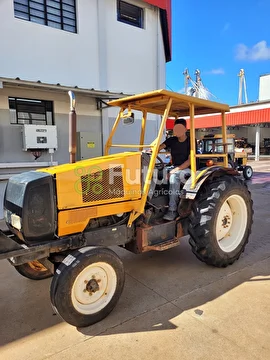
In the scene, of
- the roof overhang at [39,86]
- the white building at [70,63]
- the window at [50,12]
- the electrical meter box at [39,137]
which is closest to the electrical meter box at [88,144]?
the white building at [70,63]

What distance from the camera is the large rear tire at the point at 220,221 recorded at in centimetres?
326

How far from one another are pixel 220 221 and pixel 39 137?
476 cm

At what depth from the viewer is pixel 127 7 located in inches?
328

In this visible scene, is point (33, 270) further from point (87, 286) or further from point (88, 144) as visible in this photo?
point (88, 144)

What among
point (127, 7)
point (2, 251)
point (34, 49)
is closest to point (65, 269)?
point (2, 251)

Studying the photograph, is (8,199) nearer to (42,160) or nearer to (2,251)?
(2,251)

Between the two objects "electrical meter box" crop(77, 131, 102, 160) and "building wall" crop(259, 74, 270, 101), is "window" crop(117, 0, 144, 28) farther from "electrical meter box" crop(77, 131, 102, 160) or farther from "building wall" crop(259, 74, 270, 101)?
"building wall" crop(259, 74, 270, 101)

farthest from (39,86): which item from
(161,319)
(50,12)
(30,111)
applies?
(161,319)

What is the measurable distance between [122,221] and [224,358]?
59.8 inches

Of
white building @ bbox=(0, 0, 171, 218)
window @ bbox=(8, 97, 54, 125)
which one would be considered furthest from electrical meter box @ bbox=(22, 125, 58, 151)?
window @ bbox=(8, 97, 54, 125)

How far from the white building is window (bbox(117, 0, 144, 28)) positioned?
26 mm

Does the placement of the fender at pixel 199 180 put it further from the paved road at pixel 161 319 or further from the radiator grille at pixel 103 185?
the paved road at pixel 161 319

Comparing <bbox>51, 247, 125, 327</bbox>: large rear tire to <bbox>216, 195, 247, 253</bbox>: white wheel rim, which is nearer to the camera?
<bbox>51, 247, 125, 327</bbox>: large rear tire

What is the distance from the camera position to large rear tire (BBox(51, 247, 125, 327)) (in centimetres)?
229
